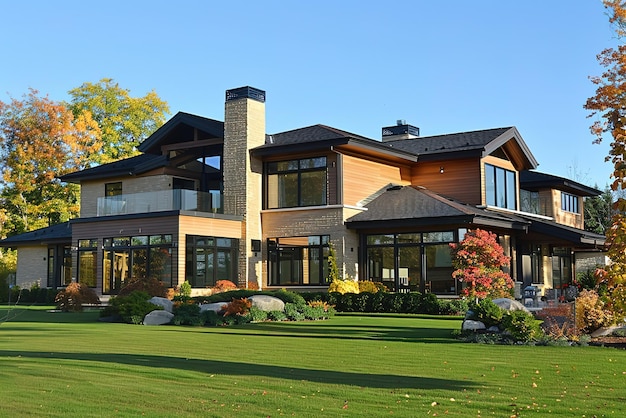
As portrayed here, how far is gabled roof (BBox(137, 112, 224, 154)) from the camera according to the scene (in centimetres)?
3594

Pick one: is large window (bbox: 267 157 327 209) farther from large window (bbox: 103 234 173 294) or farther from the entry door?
large window (bbox: 103 234 173 294)

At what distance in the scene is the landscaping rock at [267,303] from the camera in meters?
23.7

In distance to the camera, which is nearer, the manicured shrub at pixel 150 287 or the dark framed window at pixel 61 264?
the manicured shrub at pixel 150 287

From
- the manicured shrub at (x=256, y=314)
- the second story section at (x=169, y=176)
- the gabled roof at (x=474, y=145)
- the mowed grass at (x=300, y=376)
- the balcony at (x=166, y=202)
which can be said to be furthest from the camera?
the second story section at (x=169, y=176)

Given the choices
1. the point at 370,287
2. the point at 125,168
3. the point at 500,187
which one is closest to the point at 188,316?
the point at 370,287

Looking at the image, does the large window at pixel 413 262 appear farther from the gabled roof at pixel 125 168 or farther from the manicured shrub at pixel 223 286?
the gabled roof at pixel 125 168

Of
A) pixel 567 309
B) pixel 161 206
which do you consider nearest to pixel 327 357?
pixel 567 309

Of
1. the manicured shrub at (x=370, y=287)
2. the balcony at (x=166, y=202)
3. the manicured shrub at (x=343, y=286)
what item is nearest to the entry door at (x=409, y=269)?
the manicured shrub at (x=370, y=287)

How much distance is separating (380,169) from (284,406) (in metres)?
26.6

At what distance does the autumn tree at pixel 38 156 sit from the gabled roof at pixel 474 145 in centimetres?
2363

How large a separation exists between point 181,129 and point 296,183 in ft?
23.5

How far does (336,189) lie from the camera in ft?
106

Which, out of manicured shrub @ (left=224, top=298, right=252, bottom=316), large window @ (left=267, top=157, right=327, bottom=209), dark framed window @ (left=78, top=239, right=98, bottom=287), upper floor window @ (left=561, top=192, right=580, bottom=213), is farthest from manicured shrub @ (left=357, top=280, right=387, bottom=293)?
upper floor window @ (left=561, top=192, right=580, bottom=213)

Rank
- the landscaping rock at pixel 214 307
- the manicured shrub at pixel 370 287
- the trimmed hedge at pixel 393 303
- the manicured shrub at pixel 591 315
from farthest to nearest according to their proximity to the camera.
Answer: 1. the manicured shrub at pixel 370 287
2. the trimmed hedge at pixel 393 303
3. the landscaping rock at pixel 214 307
4. the manicured shrub at pixel 591 315
